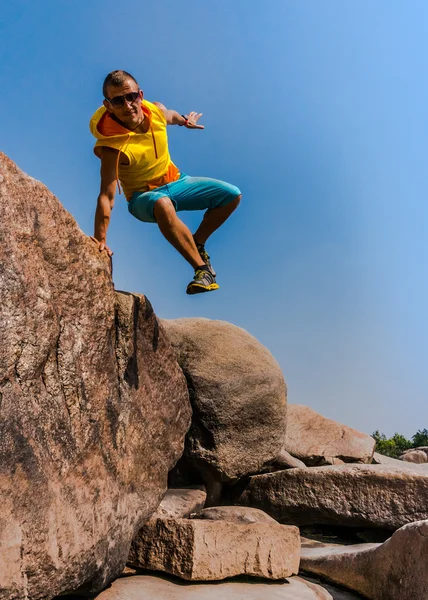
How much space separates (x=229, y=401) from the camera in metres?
7.93

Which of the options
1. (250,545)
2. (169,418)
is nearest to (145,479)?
(169,418)

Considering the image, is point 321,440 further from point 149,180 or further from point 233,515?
point 149,180

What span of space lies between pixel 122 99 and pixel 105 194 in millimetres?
841

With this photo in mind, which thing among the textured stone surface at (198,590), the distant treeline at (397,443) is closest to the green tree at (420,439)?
the distant treeline at (397,443)

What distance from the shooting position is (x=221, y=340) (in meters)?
8.37

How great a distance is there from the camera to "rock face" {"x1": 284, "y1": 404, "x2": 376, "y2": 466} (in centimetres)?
1036

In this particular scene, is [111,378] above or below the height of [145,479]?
above

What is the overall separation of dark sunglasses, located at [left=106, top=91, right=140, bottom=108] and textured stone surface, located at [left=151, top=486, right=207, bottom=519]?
3.86 meters

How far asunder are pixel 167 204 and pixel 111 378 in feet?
5.81

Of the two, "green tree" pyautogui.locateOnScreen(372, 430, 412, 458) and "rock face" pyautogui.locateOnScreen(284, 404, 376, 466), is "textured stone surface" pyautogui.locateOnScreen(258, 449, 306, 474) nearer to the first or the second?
"rock face" pyautogui.locateOnScreen(284, 404, 376, 466)

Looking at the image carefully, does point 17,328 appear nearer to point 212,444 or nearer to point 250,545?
point 250,545

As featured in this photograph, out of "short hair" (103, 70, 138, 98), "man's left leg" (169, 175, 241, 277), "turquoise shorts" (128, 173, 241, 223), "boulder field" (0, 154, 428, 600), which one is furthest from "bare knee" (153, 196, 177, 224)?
"short hair" (103, 70, 138, 98)

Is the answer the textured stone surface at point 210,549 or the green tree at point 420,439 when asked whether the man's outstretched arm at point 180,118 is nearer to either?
the textured stone surface at point 210,549

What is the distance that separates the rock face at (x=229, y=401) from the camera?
7.88 metres
